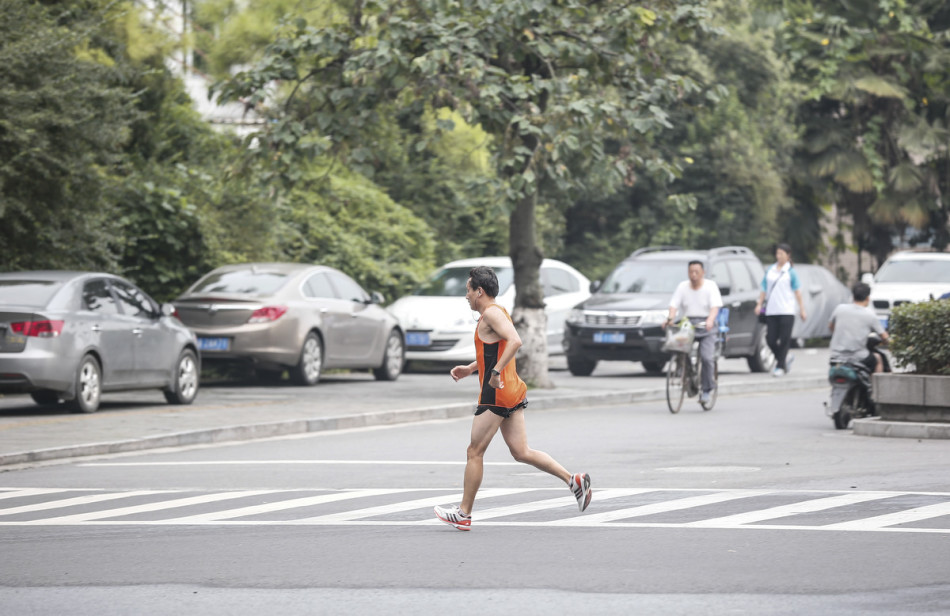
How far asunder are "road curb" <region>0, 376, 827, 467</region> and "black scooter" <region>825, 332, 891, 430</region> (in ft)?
13.9

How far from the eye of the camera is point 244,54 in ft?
94.1

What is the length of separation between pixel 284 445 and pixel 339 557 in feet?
21.4

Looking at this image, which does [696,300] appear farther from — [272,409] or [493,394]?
[493,394]

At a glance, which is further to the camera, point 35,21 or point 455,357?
point 455,357

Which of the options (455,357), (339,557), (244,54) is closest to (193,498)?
(339,557)

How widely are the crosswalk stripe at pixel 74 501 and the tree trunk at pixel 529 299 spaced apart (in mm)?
9820

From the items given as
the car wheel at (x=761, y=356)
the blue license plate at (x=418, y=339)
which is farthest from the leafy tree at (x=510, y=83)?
the car wheel at (x=761, y=356)

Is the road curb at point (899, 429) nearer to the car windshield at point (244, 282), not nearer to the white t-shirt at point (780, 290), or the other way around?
the white t-shirt at point (780, 290)

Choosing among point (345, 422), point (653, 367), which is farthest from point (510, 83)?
point (653, 367)

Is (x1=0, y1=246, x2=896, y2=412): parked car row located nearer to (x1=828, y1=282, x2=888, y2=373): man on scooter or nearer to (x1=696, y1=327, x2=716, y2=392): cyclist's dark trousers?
(x1=696, y1=327, x2=716, y2=392): cyclist's dark trousers

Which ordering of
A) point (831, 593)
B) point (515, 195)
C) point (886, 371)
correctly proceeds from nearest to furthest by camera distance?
point (831, 593)
point (886, 371)
point (515, 195)

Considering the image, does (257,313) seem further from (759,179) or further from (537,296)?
(759,179)

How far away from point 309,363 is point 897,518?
1255cm

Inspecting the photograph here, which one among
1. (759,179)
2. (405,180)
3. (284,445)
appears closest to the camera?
(284,445)
